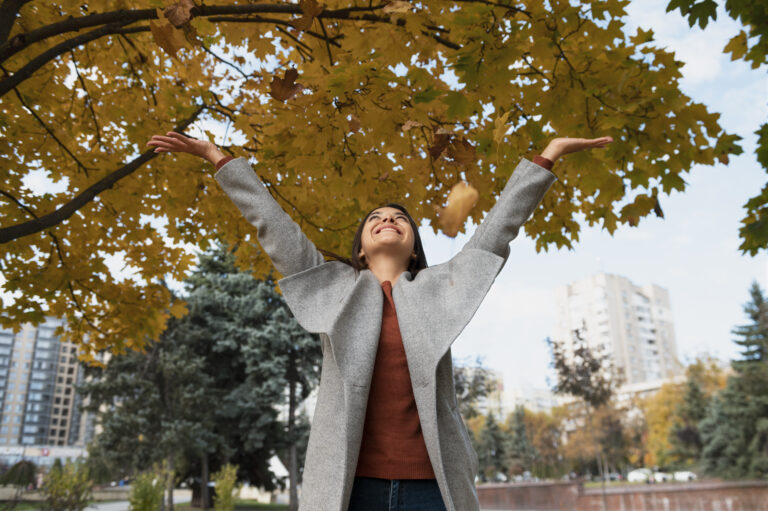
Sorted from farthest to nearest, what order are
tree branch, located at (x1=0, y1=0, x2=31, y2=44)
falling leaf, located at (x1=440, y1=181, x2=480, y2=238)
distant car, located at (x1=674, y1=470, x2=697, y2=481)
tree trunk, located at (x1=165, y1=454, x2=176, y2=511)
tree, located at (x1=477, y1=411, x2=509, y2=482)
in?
tree, located at (x1=477, y1=411, x2=509, y2=482) → distant car, located at (x1=674, y1=470, x2=697, y2=481) → tree trunk, located at (x1=165, y1=454, x2=176, y2=511) → tree branch, located at (x1=0, y1=0, x2=31, y2=44) → falling leaf, located at (x1=440, y1=181, x2=480, y2=238)

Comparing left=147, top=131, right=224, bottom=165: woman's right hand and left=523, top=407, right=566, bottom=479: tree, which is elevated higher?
left=147, top=131, right=224, bottom=165: woman's right hand

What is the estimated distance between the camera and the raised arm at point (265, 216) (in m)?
1.82

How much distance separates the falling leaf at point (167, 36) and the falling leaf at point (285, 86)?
0.45 metres

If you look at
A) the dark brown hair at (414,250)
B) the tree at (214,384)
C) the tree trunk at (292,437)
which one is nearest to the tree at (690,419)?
the tree at (214,384)

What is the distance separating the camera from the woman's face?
6.48 feet

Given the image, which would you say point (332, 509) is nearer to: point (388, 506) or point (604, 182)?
point (388, 506)

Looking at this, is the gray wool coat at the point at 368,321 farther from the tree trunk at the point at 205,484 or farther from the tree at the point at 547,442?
the tree at the point at 547,442

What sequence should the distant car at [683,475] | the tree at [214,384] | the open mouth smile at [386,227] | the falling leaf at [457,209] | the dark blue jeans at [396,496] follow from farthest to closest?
1. the distant car at [683,475]
2. the tree at [214,384]
3. the open mouth smile at [386,227]
4. the falling leaf at [457,209]
5. the dark blue jeans at [396,496]

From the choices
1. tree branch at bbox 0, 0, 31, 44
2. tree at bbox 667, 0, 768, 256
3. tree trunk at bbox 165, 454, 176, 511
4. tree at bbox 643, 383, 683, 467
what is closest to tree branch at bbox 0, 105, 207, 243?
tree branch at bbox 0, 0, 31, 44

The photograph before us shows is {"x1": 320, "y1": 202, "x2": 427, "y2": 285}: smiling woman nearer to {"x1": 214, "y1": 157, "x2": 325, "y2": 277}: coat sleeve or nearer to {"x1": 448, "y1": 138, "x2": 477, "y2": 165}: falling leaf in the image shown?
{"x1": 214, "y1": 157, "x2": 325, "y2": 277}: coat sleeve

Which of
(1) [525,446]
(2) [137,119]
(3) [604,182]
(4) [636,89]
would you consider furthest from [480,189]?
(1) [525,446]

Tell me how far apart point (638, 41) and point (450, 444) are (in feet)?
8.17

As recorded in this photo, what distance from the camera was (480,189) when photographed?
2943 mm

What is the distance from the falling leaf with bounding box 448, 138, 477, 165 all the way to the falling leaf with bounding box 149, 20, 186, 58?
1.24 meters
